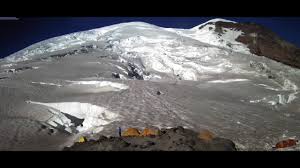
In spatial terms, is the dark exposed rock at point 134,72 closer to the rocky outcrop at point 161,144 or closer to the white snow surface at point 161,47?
the white snow surface at point 161,47

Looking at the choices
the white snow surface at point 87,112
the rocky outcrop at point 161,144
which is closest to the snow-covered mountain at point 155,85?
the white snow surface at point 87,112

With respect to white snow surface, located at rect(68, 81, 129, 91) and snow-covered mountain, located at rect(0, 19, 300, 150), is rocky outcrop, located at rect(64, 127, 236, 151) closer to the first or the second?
snow-covered mountain, located at rect(0, 19, 300, 150)

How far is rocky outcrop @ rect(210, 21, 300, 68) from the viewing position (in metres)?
17.2

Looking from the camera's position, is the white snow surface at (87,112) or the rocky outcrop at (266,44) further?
the rocky outcrop at (266,44)

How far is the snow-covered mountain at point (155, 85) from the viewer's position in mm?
7453

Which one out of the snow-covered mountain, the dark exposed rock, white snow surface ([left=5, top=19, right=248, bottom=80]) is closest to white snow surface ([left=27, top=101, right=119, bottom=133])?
the snow-covered mountain

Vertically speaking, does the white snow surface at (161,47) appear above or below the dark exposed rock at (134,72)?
above

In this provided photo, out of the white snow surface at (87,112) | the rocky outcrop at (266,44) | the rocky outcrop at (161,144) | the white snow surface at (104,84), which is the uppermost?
the rocky outcrop at (266,44)

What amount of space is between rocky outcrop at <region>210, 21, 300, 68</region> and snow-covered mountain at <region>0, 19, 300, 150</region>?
0.27 feet

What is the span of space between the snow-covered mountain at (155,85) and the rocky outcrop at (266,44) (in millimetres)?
81

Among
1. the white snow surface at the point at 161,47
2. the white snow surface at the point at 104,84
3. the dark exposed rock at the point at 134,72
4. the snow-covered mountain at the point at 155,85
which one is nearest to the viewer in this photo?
the snow-covered mountain at the point at 155,85

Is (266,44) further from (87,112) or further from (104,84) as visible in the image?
(87,112)
